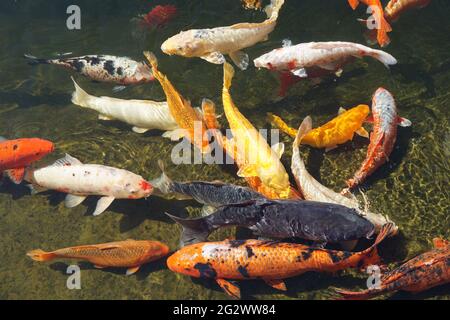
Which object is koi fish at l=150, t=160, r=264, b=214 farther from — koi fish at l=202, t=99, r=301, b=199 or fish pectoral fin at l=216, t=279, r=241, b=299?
fish pectoral fin at l=216, t=279, r=241, b=299

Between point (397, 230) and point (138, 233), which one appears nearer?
point (397, 230)

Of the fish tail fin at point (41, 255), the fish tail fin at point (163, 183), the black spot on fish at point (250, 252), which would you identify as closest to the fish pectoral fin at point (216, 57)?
the fish tail fin at point (163, 183)

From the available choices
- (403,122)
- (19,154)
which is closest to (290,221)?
(403,122)

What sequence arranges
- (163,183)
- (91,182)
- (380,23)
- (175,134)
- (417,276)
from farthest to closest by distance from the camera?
(380,23)
(175,134)
(91,182)
(163,183)
(417,276)

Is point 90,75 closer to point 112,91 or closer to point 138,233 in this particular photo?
point 112,91

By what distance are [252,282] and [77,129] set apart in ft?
15.0

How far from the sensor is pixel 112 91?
28.1 feet

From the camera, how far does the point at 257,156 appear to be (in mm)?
5684

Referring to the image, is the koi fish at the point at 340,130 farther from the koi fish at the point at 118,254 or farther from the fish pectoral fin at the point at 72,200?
the fish pectoral fin at the point at 72,200

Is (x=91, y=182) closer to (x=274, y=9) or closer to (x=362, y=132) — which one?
(x=362, y=132)

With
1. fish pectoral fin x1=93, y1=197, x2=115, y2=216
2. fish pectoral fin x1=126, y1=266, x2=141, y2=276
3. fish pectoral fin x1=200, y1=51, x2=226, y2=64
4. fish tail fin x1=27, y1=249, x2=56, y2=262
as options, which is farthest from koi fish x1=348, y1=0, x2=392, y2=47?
fish tail fin x1=27, y1=249, x2=56, y2=262

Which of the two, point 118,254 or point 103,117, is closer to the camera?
point 118,254

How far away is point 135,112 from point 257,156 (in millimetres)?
2555
